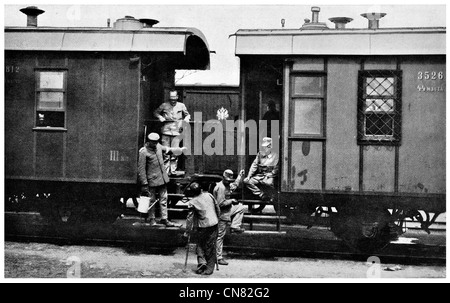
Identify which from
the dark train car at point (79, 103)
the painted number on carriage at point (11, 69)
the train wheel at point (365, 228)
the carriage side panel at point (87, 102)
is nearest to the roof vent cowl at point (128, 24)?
the dark train car at point (79, 103)

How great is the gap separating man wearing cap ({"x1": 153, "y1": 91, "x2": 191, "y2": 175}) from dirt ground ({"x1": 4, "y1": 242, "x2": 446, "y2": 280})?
1857mm

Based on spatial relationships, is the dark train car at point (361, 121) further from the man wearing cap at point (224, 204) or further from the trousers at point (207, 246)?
the trousers at point (207, 246)

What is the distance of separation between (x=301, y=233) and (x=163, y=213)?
282cm

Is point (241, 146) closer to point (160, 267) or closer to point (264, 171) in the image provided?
point (264, 171)

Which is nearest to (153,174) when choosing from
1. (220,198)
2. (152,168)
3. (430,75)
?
(152,168)

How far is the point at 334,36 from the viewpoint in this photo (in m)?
10.0

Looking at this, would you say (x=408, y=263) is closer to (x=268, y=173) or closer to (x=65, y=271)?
(x=268, y=173)

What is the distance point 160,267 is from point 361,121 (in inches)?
156

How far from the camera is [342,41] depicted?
9945 millimetres

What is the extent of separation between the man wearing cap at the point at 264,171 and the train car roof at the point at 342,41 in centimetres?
160

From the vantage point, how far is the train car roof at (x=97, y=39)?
1051 centimetres

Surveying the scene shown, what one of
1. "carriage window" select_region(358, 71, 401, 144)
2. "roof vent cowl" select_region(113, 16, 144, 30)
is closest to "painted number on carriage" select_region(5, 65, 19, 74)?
"roof vent cowl" select_region(113, 16, 144, 30)

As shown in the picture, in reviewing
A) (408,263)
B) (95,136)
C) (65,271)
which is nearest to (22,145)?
(95,136)
